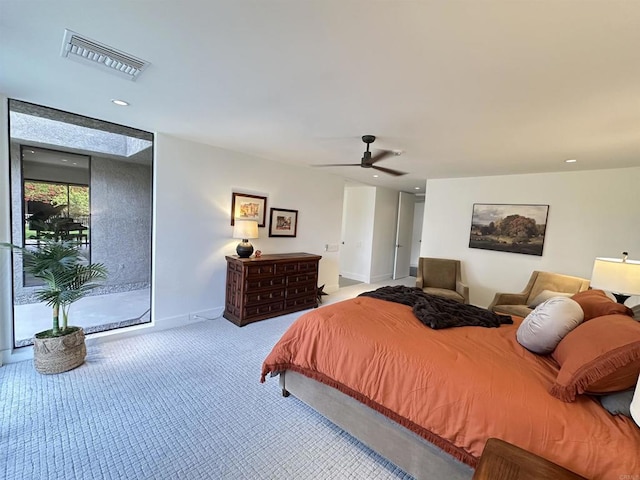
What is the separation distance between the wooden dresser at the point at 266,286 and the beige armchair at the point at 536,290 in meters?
2.74

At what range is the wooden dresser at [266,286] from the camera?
3.73m

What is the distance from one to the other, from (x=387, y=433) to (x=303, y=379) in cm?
72

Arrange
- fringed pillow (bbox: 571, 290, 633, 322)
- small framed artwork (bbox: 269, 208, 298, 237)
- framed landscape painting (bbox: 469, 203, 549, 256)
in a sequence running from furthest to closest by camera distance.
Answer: small framed artwork (bbox: 269, 208, 298, 237), framed landscape painting (bbox: 469, 203, 549, 256), fringed pillow (bbox: 571, 290, 633, 322)

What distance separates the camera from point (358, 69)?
1670mm

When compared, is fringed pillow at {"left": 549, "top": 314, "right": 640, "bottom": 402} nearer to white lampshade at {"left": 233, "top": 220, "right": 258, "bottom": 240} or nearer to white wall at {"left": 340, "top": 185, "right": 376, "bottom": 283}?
white lampshade at {"left": 233, "top": 220, "right": 258, "bottom": 240}

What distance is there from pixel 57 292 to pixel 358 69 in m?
3.13

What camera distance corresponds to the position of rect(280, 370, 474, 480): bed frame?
149 cm

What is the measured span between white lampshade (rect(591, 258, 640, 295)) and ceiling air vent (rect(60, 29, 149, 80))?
12.2ft

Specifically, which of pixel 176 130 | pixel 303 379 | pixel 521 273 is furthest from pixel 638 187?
pixel 176 130

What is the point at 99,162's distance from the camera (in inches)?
174

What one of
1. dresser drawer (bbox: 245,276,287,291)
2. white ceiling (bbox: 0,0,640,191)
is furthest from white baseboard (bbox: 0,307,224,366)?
white ceiling (bbox: 0,0,640,191)

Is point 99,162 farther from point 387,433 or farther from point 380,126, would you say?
point 387,433

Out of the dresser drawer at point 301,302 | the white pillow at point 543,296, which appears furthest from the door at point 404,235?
the white pillow at point 543,296

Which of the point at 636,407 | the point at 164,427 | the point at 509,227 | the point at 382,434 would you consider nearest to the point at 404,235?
the point at 509,227
